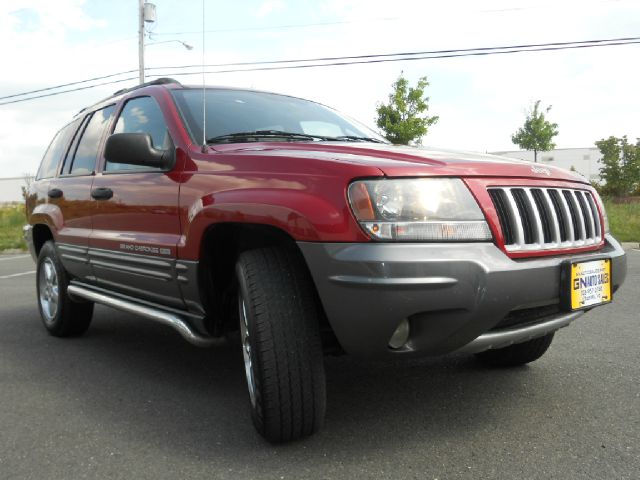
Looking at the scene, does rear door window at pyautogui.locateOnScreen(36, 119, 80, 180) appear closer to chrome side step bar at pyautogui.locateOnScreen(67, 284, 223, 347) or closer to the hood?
chrome side step bar at pyautogui.locateOnScreen(67, 284, 223, 347)

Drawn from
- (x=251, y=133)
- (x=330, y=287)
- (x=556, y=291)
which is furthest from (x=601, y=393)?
(x=251, y=133)

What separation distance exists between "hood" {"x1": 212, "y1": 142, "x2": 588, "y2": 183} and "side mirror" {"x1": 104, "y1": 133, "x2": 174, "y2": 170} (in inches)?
11.2

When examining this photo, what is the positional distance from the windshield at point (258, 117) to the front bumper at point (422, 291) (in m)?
1.19

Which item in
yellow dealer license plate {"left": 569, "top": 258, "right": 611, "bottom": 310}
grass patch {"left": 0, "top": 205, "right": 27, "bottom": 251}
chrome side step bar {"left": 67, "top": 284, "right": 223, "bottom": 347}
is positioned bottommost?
grass patch {"left": 0, "top": 205, "right": 27, "bottom": 251}

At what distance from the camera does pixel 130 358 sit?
12.8 feet

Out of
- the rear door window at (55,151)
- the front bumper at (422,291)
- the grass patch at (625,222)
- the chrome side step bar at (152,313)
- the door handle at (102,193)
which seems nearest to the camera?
the front bumper at (422,291)

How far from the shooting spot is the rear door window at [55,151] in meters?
4.65

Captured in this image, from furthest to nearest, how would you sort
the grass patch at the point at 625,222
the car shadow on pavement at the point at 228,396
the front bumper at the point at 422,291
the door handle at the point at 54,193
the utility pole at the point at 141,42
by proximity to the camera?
the utility pole at the point at 141,42
the grass patch at the point at 625,222
the door handle at the point at 54,193
the car shadow on pavement at the point at 228,396
the front bumper at the point at 422,291

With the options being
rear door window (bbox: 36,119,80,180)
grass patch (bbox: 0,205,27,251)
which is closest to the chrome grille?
rear door window (bbox: 36,119,80,180)

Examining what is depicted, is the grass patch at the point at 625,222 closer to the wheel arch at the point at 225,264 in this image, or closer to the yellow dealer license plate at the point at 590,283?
the yellow dealer license plate at the point at 590,283

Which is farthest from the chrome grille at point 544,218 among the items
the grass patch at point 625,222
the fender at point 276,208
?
the grass patch at point 625,222

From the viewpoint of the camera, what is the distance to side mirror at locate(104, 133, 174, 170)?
2.87 meters

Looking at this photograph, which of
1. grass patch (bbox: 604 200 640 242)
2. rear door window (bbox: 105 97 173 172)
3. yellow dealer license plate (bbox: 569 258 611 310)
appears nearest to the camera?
yellow dealer license plate (bbox: 569 258 611 310)

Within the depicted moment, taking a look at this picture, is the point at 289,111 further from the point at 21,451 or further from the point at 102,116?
A: the point at 21,451
